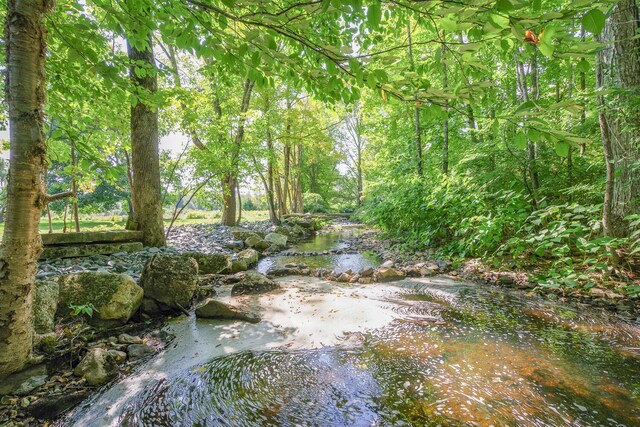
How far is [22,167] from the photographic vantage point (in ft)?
6.06

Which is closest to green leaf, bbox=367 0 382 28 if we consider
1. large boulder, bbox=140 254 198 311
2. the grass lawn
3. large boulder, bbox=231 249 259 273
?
large boulder, bbox=140 254 198 311

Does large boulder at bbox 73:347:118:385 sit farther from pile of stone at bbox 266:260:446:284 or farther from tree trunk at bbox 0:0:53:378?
pile of stone at bbox 266:260:446:284

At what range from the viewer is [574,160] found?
5492 millimetres

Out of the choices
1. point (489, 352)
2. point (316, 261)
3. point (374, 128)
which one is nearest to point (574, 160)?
point (489, 352)

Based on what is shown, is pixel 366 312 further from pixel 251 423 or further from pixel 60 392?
pixel 60 392

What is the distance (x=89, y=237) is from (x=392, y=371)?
6.01 metres

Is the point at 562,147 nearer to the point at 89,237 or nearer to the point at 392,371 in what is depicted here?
the point at 392,371

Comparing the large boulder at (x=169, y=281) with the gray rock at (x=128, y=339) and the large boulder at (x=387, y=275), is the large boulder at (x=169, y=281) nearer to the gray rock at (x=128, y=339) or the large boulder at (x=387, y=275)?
the gray rock at (x=128, y=339)

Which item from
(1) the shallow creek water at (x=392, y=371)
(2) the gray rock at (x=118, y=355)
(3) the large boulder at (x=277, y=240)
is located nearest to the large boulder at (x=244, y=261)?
(3) the large boulder at (x=277, y=240)

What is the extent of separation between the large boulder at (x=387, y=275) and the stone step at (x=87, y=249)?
17.0 ft

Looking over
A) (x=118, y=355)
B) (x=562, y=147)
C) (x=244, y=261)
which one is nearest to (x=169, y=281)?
(x=118, y=355)

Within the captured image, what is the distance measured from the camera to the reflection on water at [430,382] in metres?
1.92

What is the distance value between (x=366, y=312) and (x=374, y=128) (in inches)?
352

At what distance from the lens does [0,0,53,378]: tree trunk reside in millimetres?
1781
